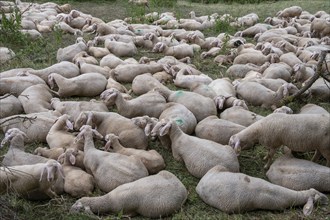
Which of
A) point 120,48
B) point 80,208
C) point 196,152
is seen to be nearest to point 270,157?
point 196,152

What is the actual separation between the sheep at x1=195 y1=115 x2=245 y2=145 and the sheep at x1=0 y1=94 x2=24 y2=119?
2390 millimetres

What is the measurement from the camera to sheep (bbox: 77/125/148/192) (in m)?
4.46

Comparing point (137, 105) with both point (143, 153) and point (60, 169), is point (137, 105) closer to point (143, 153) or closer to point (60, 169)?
point (143, 153)

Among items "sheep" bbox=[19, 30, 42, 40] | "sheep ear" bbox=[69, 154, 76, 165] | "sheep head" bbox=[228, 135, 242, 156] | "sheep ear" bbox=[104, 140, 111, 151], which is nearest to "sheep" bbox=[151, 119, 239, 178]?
"sheep head" bbox=[228, 135, 242, 156]

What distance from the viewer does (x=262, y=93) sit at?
656cm

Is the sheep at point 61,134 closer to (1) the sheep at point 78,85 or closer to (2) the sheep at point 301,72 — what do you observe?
(1) the sheep at point 78,85

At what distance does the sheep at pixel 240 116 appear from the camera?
5715 millimetres

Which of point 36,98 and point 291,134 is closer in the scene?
point 291,134

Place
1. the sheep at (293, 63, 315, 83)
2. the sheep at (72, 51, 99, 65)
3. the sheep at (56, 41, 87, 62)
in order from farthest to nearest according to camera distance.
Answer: the sheep at (56, 41, 87, 62) → the sheep at (72, 51, 99, 65) → the sheep at (293, 63, 315, 83)

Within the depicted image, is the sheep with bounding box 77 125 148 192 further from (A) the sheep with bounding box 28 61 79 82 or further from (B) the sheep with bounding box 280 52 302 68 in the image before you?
(B) the sheep with bounding box 280 52 302 68

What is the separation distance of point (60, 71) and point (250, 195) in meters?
4.04

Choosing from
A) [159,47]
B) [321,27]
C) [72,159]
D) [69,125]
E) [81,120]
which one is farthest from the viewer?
[321,27]

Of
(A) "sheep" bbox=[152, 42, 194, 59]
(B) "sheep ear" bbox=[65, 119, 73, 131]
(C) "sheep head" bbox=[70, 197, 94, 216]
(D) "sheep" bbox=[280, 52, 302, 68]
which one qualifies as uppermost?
(D) "sheep" bbox=[280, 52, 302, 68]

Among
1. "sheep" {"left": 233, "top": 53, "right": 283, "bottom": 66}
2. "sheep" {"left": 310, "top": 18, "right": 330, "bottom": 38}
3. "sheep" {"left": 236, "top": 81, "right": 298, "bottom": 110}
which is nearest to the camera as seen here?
"sheep" {"left": 236, "top": 81, "right": 298, "bottom": 110}
